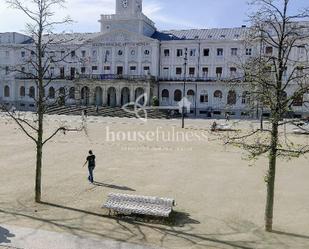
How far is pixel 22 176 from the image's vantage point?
18.2 meters

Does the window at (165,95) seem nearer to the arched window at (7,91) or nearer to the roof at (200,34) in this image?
the roof at (200,34)

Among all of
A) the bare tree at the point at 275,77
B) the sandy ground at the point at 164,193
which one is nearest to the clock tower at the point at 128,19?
the sandy ground at the point at 164,193

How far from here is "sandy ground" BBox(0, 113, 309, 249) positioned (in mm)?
11609

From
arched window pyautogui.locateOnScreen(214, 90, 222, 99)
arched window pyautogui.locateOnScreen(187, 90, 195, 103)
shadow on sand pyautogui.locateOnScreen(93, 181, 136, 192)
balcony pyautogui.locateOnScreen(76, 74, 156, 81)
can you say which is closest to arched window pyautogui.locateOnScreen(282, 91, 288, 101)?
shadow on sand pyautogui.locateOnScreen(93, 181, 136, 192)

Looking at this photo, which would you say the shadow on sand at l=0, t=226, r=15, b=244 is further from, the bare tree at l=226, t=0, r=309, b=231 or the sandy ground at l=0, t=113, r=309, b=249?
the bare tree at l=226, t=0, r=309, b=231

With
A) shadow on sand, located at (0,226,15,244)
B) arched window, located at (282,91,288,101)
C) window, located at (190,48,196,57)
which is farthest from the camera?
window, located at (190,48,196,57)

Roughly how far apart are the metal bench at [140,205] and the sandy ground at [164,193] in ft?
1.20

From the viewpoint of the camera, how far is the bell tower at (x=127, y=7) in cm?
6756

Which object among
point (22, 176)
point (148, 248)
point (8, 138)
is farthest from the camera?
point (8, 138)

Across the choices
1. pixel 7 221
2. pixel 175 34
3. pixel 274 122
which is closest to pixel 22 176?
pixel 7 221

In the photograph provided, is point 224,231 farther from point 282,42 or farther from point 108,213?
point 282,42

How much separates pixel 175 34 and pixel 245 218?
195 feet

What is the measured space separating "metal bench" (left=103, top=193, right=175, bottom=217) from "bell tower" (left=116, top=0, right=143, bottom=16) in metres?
57.5

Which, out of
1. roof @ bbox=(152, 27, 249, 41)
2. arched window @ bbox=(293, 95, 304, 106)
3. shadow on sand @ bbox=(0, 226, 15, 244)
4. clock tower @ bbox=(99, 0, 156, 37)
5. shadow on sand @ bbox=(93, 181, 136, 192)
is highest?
clock tower @ bbox=(99, 0, 156, 37)
